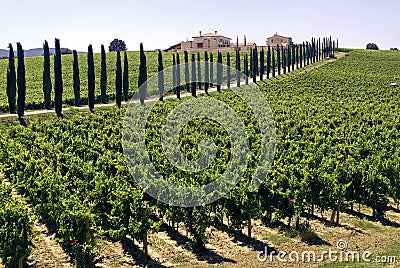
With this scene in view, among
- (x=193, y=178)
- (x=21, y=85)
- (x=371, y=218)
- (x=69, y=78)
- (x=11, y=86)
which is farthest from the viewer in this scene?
(x=69, y=78)

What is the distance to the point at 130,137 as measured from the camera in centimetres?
3659

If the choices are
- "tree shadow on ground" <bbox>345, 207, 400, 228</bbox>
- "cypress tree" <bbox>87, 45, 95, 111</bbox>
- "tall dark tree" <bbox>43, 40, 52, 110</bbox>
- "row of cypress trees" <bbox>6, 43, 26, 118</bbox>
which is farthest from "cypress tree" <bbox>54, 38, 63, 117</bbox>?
"tree shadow on ground" <bbox>345, 207, 400, 228</bbox>

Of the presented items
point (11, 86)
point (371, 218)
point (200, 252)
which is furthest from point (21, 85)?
point (371, 218)

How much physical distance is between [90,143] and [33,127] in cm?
1140

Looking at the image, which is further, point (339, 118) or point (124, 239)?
point (339, 118)

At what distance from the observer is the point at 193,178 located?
24.5m

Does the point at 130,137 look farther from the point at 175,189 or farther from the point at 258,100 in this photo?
the point at 258,100

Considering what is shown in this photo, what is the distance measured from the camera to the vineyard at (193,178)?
20.6 m

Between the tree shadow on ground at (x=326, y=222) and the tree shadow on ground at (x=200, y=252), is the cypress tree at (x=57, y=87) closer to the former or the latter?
the tree shadow on ground at (x=200, y=252)

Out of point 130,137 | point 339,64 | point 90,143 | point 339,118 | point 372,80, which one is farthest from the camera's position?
point 339,64

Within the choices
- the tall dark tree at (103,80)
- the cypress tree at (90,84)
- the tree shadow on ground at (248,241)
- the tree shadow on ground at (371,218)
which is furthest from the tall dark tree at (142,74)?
the tree shadow on ground at (248,241)

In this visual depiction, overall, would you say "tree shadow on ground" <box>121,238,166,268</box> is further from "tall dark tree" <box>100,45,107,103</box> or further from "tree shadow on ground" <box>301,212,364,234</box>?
"tall dark tree" <box>100,45,107,103</box>

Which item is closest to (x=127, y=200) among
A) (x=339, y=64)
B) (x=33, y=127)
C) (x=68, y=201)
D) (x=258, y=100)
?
(x=68, y=201)

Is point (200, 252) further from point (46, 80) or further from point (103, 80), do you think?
point (103, 80)
